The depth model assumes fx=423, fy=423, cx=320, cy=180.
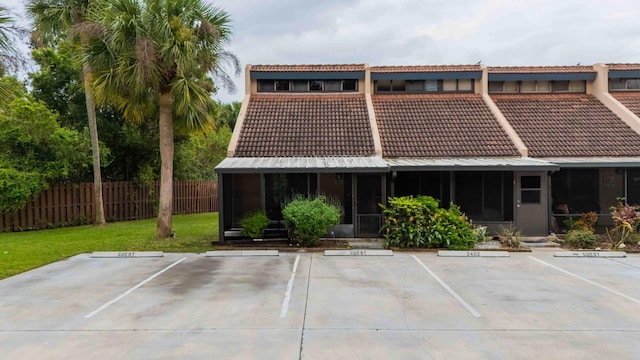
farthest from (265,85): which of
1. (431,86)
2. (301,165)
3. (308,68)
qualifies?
(431,86)

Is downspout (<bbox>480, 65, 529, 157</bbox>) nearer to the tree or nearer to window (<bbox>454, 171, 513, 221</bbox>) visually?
window (<bbox>454, 171, 513, 221</bbox>)

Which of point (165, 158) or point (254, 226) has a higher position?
point (165, 158)

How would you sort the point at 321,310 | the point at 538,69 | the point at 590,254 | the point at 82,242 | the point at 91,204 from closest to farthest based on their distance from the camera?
the point at 321,310 → the point at 590,254 → the point at 82,242 → the point at 538,69 → the point at 91,204

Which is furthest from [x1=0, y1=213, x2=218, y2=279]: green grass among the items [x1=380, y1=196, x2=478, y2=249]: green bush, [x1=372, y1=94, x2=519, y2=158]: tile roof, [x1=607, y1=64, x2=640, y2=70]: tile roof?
[x1=607, y1=64, x2=640, y2=70]: tile roof

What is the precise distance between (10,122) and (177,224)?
297 inches

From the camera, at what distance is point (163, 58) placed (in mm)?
12742

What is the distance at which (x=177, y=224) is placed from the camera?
19109 millimetres

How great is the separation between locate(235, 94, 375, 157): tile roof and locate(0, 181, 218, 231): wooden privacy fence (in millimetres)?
8855

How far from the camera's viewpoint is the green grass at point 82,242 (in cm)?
1084

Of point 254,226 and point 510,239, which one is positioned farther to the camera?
point 254,226

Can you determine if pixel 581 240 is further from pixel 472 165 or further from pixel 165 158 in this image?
pixel 165 158

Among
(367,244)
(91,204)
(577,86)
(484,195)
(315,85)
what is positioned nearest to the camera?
(367,244)

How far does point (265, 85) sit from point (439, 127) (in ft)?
24.9

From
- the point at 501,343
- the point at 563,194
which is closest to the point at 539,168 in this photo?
the point at 563,194
